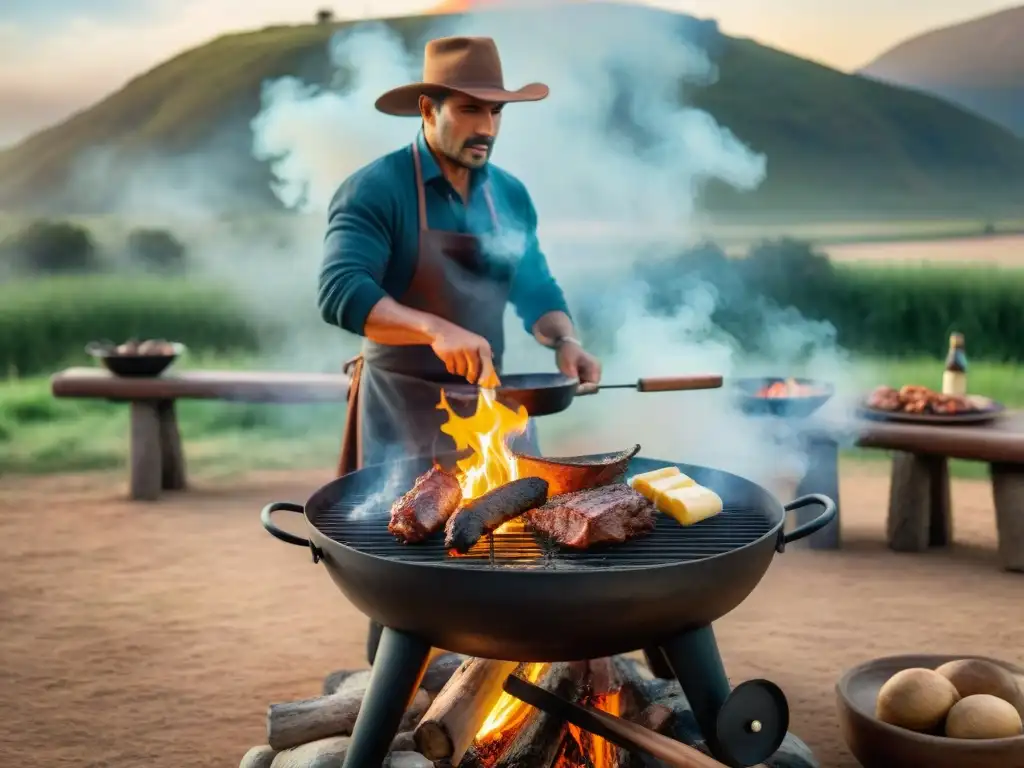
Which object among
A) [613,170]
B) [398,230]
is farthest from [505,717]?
[613,170]

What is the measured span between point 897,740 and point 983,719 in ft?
0.75

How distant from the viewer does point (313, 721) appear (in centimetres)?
288

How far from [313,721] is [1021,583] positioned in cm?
354

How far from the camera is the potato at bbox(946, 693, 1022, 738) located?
108 inches

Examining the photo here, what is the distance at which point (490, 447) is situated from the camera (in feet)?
9.14

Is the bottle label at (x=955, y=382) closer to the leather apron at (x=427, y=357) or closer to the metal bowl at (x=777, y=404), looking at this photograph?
the metal bowl at (x=777, y=404)

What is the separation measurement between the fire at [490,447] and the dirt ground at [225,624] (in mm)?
1253

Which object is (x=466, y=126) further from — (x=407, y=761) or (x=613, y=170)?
(x=613, y=170)

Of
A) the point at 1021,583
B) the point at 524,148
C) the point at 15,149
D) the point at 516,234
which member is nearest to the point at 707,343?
the point at 524,148

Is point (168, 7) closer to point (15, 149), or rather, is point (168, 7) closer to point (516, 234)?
point (15, 149)

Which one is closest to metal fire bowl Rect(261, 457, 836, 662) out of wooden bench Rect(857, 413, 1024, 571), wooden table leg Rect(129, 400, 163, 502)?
wooden bench Rect(857, 413, 1024, 571)

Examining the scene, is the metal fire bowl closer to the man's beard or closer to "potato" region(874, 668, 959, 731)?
"potato" region(874, 668, 959, 731)

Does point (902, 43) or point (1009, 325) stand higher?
point (902, 43)

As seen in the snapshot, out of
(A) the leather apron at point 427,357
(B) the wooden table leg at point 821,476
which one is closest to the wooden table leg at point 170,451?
(A) the leather apron at point 427,357
